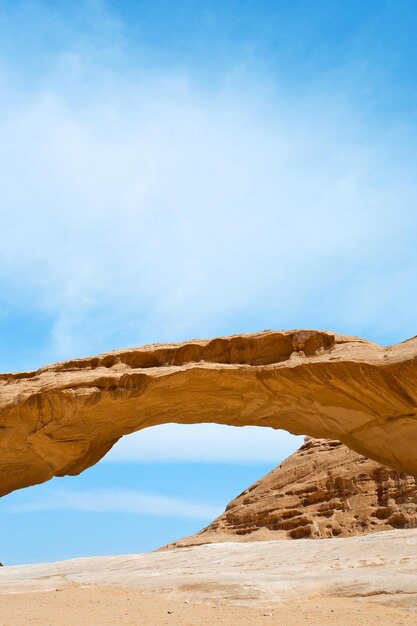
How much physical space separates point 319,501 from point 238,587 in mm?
15128

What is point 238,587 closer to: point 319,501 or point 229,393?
point 229,393

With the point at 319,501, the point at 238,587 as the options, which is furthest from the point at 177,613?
the point at 319,501

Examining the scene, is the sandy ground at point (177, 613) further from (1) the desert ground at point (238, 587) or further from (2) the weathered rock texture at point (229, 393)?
(2) the weathered rock texture at point (229, 393)

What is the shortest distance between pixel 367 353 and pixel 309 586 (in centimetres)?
592

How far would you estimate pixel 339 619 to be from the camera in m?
8.98

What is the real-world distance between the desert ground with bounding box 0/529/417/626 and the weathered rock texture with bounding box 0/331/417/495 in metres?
3.29

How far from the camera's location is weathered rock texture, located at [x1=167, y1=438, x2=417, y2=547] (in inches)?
890

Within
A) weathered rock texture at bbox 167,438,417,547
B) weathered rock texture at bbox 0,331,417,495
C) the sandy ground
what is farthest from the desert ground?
weathered rock texture at bbox 167,438,417,547

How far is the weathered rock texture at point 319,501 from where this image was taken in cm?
2261

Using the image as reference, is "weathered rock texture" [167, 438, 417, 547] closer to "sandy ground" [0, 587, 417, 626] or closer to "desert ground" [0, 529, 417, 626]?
"desert ground" [0, 529, 417, 626]

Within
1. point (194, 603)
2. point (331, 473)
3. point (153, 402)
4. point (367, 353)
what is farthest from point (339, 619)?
point (331, 473)

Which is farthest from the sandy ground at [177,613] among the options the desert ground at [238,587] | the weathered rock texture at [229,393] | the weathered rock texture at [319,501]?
the weathered rock texture at [319,501]

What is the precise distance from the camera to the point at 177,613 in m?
9.39

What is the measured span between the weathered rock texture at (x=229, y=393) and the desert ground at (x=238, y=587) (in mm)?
3287
